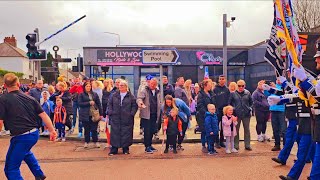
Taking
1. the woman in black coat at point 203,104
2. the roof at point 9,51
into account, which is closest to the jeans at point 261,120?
the woman in black coat at point 203,104

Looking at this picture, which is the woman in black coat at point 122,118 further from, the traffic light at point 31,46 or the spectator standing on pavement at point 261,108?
the traffic light at point 31,46

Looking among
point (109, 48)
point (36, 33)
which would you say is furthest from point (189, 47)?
point (36, 33)

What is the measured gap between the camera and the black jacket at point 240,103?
8.67 metres

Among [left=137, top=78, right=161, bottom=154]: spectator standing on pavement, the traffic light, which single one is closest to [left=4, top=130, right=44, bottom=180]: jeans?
[left=137, top=78, right=161, bottom=154]: spectator standing on pavement

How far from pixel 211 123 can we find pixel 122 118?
208cm

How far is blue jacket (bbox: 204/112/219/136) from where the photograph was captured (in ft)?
27.2

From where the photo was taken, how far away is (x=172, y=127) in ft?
27.4

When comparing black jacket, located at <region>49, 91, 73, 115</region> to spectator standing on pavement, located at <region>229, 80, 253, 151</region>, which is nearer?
spectator standing on pavement, located at <region>229, 80, 253, 151</region>

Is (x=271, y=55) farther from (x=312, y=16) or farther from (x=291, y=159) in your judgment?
(x=312, y=16)

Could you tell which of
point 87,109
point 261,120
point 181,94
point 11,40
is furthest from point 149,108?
point 11,40

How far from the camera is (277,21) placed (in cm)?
562

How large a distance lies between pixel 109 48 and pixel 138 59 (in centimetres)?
213

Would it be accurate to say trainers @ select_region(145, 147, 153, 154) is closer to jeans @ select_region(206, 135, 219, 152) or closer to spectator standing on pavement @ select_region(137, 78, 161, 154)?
spectator standing on pavement @ select_region(137, 78, 161, 154)

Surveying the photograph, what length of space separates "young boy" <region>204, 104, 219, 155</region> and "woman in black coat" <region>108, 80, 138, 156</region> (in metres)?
1.72
